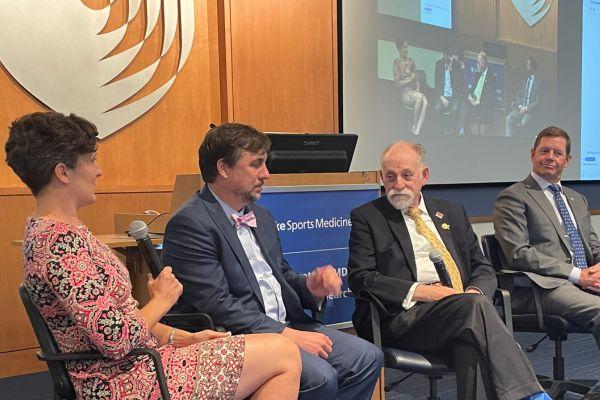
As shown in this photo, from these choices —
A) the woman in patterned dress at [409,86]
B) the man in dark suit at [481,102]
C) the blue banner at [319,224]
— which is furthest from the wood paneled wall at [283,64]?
the blue banner at [319,224]

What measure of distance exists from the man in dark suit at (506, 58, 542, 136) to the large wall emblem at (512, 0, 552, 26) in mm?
394

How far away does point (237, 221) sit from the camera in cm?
259

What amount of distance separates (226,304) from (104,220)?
2486 millimetres

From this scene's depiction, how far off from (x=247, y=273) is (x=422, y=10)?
13.3ft

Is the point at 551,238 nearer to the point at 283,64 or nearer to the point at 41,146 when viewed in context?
the point at 283,64

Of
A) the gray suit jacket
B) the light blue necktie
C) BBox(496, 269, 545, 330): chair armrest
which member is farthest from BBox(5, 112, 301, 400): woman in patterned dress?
the light blue necktie

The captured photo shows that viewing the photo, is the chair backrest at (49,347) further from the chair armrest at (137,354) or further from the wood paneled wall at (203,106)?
the wood paneled wall at (203,106)

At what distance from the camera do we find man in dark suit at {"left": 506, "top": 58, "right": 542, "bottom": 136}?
645cm

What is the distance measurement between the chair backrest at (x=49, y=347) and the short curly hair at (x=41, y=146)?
0.31m

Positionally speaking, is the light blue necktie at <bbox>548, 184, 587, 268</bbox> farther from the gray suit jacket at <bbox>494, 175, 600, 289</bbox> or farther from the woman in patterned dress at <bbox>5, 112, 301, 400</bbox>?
the woman in patterned dress at <bbox>5, 112, 301, 400</bbox>

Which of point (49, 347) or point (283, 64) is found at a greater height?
point (283, 64)

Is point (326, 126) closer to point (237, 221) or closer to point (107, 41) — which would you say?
point (107, 41)

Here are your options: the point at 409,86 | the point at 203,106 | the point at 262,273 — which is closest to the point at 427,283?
the point at 262,273

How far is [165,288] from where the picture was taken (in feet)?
6.49
